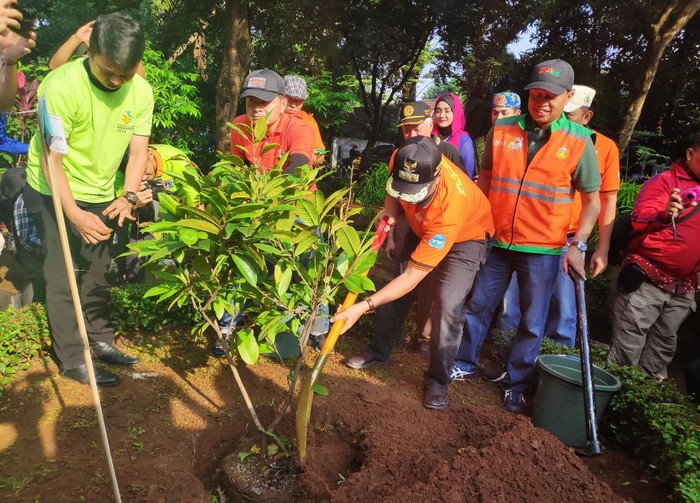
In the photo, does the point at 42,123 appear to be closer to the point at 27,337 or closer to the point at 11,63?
the point at 11,63

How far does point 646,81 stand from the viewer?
7797 mm

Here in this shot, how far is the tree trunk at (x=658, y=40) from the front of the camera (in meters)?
7.22

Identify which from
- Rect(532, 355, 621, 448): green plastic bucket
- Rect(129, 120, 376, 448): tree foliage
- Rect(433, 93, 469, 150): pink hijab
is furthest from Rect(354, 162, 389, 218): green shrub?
Rect(129, 120, 376, 448): tree foliage

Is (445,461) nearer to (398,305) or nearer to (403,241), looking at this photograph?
(398,305)

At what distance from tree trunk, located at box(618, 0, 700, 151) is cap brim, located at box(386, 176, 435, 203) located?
6.95m

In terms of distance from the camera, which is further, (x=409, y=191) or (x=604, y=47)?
(x=604, y=47)

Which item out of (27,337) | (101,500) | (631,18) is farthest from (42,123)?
(631,18)

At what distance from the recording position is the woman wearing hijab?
14.5ft

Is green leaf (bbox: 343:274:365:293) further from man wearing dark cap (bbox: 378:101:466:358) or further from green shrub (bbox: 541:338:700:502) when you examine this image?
green shrub (bbox: 541:338:700:502)

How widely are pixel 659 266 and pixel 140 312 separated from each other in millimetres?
3873

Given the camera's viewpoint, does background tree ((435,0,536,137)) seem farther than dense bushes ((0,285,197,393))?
Yes

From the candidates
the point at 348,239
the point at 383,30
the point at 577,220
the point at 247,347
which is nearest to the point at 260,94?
the point at 348,239

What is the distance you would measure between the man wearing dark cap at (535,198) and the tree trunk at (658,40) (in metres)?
5.73

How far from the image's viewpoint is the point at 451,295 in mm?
3266
